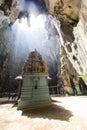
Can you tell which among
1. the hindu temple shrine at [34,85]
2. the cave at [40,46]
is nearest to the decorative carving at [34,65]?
the hindu temple shrine at [34,85]

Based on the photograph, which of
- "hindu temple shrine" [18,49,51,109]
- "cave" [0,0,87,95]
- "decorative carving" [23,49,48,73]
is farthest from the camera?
"cave" [0,0,87,95]

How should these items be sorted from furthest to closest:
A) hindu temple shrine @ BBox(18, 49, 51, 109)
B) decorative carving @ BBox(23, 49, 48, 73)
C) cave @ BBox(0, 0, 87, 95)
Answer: cave @ BBox(0, 0, 87, 95) < decorative carving @ BBox(23, 49, 48, 73) < hindu temple shrine @ BBox(18, 49, 51, 109)

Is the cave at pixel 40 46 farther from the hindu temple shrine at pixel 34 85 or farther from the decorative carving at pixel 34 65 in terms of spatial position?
the hindu temple shrine at pixel 34 85

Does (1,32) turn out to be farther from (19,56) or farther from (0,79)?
(0,79)

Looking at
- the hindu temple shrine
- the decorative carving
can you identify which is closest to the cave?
the decorative carving

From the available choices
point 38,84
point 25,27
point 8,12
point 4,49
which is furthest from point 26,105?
point 25,27

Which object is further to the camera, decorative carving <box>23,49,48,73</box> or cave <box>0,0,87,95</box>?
cave <box>0,0,87,95</box>

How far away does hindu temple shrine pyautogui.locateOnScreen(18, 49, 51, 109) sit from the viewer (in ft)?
52.9

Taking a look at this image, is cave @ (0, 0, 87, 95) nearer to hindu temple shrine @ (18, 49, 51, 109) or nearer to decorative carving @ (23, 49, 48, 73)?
decorative carving @ (23, 49, 48, 73)

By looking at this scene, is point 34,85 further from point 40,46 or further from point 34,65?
point 40,46

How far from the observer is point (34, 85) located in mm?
16469

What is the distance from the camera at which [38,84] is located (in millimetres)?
16672

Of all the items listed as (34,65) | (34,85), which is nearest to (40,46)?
(34,65)

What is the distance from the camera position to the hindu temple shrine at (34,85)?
1612 centimetres
